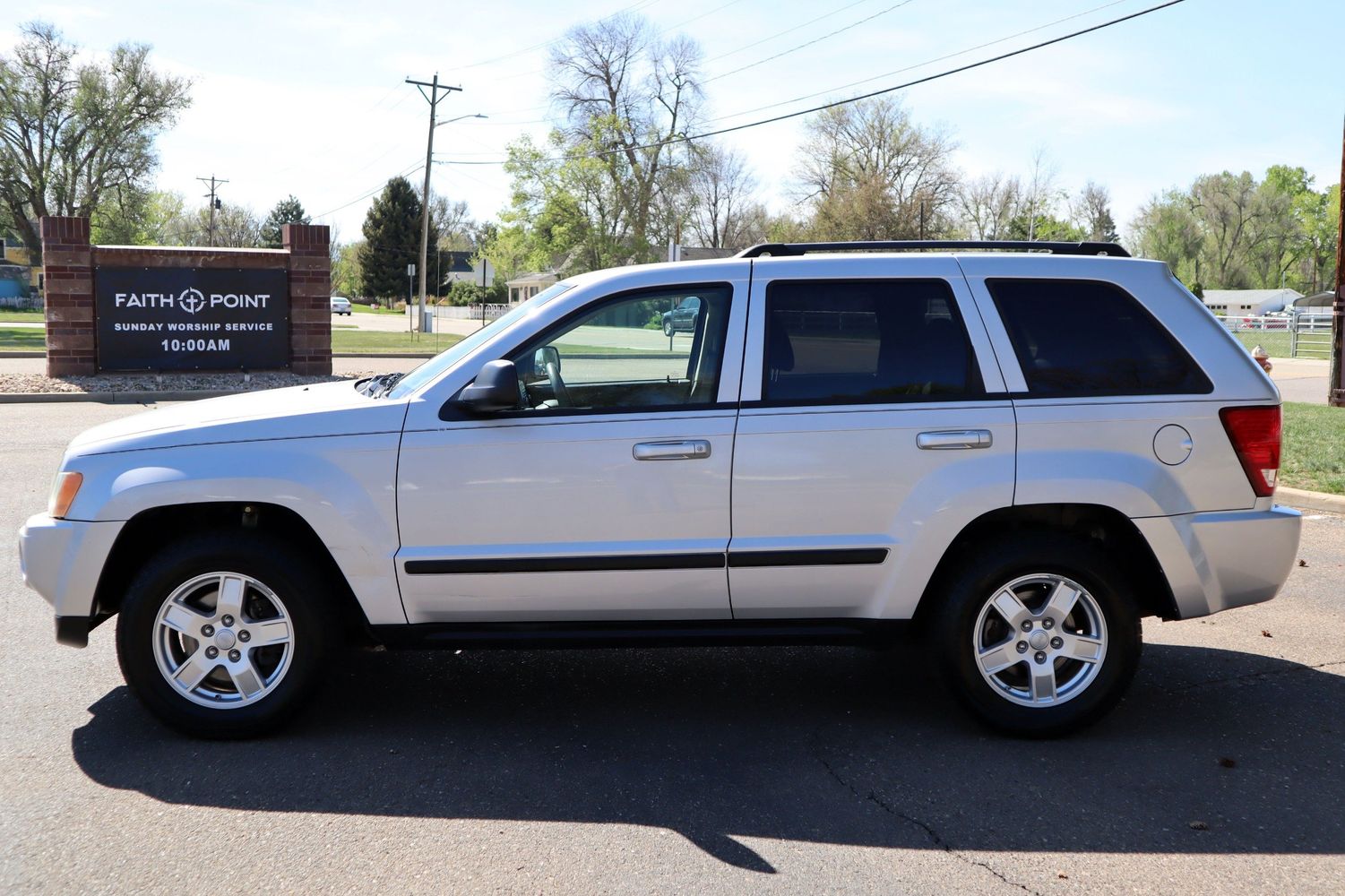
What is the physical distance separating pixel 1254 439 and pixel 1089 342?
734mm

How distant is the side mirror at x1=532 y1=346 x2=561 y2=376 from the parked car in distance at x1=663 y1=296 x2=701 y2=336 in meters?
0.46

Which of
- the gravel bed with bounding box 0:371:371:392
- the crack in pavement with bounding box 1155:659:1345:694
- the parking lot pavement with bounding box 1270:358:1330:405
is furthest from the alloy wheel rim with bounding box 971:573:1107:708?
the gravel bed with bounding box 0:371:371:392

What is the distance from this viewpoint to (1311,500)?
9.48 meters

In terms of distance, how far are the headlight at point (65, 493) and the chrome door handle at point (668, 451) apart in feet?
6.91

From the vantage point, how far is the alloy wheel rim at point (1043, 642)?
446 cm

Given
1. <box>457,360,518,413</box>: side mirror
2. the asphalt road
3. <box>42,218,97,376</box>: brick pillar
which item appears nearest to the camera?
the asphalt road

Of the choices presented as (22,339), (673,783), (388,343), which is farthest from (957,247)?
(22,339)

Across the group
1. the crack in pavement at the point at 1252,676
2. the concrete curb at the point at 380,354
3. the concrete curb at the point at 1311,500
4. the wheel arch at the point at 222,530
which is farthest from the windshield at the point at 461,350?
the concrete curb at the point at 380,354

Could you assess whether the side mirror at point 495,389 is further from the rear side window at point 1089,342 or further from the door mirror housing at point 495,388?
the rear side window at point 1089,342

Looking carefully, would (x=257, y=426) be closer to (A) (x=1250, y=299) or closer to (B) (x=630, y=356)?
(B) (x=630, y=356)

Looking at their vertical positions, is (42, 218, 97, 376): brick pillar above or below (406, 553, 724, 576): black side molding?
above

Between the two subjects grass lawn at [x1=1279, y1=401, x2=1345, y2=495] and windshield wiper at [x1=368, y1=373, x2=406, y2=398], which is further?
grass lawn at [x1=1279, y1=401, x2=1345, y2=495]

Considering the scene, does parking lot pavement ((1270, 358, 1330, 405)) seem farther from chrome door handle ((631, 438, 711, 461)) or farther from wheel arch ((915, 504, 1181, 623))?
chrome door handle ((631, 438, 711, 461))

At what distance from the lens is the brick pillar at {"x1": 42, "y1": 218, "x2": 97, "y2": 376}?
59.7 ft
